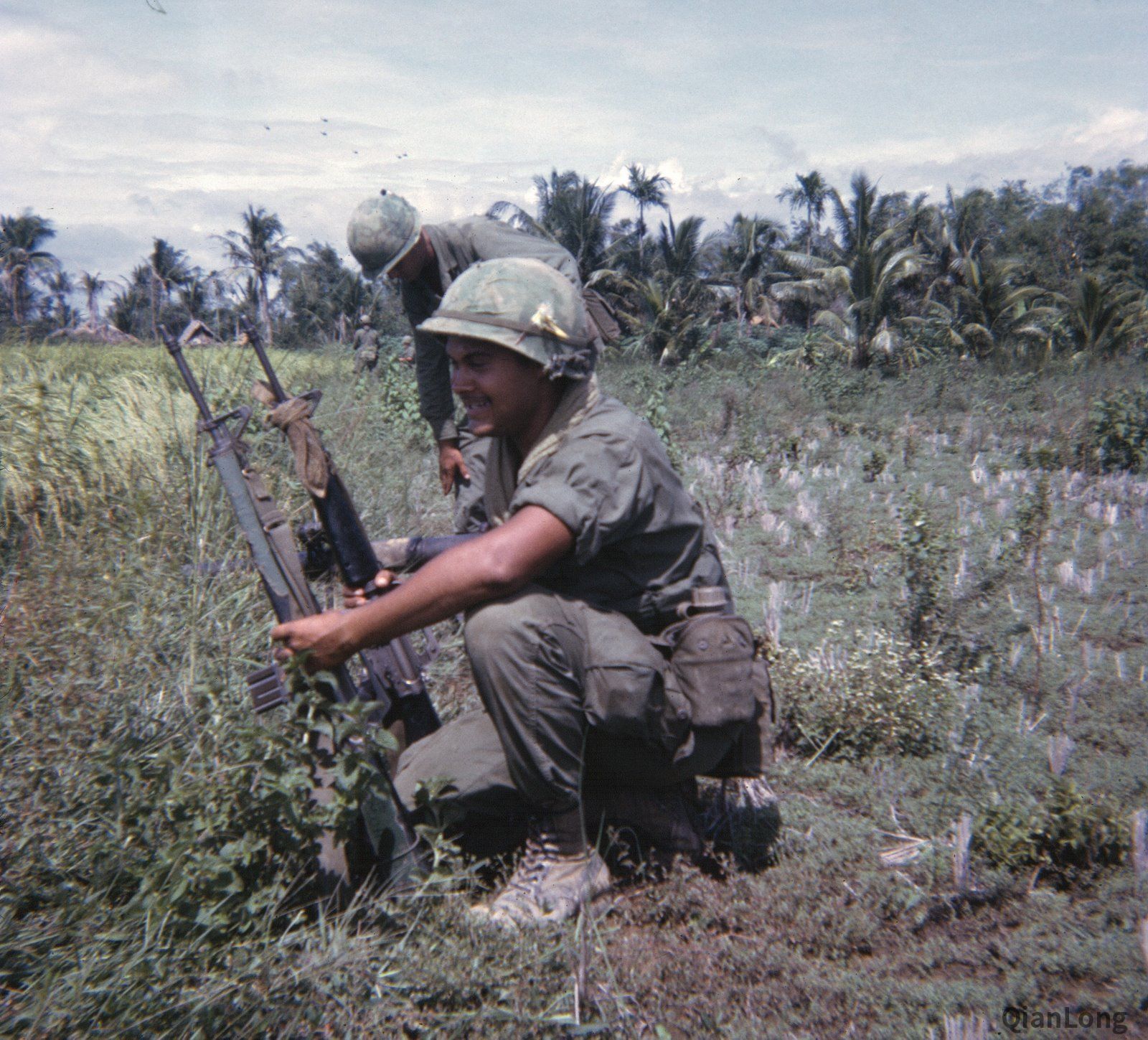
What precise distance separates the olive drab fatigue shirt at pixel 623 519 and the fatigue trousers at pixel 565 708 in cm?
8

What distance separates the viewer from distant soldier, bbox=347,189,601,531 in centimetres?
380

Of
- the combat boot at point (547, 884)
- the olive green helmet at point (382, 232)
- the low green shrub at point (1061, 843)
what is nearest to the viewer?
the combat boot at point (547, 884)

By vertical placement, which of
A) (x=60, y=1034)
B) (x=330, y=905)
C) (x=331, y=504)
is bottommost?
(x=330, y=905)

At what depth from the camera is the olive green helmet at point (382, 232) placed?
3789 millimetres

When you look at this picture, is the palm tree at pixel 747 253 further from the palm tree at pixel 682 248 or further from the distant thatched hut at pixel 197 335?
the distant thatched hut at pixel 197 335

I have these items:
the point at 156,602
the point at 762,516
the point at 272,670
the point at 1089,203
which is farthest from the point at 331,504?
the point at 1089,203

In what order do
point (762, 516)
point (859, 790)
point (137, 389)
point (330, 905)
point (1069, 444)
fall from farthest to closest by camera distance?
1. point (1069, 444)
2. point (762, 516)
3. point (137, 389)
4. point (859, 790)
5. point (330, 905)

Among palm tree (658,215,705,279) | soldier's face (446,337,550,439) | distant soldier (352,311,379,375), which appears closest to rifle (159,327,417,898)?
soldier's face (446,337,550,439)

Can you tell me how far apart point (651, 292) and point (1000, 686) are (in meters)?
25.5

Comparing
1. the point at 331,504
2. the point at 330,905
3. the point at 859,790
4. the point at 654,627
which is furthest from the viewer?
the point at 859,790

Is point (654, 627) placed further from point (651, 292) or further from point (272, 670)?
point (651, 292)

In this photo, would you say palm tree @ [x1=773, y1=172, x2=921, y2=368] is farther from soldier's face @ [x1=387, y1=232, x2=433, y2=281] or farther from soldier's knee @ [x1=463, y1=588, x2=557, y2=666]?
soldier's knee @ [x1=463, y1=588, x2=557, y2=666]

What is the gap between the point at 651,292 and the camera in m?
27.9

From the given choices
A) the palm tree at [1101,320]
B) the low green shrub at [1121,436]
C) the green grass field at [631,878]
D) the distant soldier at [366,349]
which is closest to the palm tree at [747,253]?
the palm tree at [1101,320]
